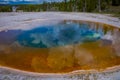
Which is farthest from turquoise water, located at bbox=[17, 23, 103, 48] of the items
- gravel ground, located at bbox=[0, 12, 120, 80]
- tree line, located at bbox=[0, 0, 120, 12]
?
tree line, located at bbox=[0, 0, 120, 12]

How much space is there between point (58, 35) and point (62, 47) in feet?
14.1

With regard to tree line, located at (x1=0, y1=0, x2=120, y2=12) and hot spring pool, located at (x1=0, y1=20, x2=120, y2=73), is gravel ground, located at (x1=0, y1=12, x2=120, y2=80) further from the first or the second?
tree line, located at (x1=0, y1=0, x2=120, y2=12)

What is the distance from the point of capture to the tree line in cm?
4110

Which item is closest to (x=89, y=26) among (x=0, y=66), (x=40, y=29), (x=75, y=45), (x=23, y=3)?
(x=40, y=29)

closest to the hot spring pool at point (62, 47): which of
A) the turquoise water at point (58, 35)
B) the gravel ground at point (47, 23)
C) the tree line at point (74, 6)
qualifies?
the turquoise water at point (58, 35)

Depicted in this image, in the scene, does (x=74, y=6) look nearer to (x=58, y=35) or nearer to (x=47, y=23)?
(x=47, y=23)

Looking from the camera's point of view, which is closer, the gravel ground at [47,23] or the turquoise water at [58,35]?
the gravel ground at [47,23]

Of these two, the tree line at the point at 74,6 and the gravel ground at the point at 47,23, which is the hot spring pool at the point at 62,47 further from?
the tree line at the point at 74,6

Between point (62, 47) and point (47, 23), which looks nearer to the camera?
point (62, 47)

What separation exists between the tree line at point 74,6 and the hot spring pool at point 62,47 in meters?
12.7

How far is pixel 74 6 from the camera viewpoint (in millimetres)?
42625

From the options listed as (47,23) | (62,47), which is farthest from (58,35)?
(47,23)

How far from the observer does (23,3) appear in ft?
156

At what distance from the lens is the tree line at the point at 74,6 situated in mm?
41097
